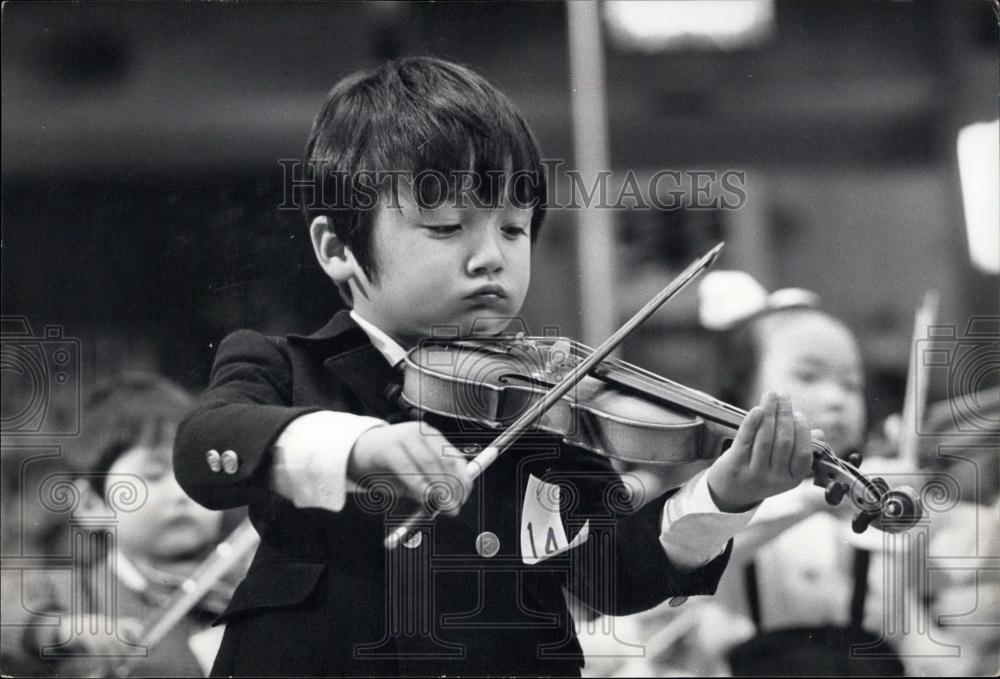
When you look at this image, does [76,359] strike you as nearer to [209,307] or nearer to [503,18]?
[209,307]

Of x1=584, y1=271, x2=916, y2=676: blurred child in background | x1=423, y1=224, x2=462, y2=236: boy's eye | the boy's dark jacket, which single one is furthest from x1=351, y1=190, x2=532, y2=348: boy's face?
x1=584, y1=271, x2=916, y2=676: blurred child in background

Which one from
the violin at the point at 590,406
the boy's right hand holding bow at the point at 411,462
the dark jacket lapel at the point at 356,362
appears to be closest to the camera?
Result: the violin at the point at 590,406

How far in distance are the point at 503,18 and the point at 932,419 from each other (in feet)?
4.62

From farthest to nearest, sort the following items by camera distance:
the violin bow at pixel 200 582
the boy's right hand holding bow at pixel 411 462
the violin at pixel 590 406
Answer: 1. the violin bow at pixel 200 582
2. the boy's right hand holding bow at pixel 411 462
3. the violin at pixel 590 406

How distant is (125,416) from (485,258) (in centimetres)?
95

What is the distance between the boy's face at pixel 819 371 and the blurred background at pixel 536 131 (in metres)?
0.05

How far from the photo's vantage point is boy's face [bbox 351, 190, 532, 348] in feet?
8.60

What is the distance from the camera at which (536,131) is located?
276 centimetres

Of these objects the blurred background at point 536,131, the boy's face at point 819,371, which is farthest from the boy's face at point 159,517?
the boy's face at point 819,371

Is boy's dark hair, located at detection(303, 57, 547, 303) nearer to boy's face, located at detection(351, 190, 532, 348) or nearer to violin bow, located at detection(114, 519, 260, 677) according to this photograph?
boy's face, located at detection(351, 190, 532, 348)

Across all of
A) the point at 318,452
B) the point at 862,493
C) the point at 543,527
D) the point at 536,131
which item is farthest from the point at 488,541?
the point at 536,131

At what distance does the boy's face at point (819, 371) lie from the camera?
2771 millimetres

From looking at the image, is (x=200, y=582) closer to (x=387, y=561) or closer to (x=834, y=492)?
(x=387, y=561)

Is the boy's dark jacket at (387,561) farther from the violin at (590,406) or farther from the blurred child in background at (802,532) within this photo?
the blurred child in background at (802,532)
